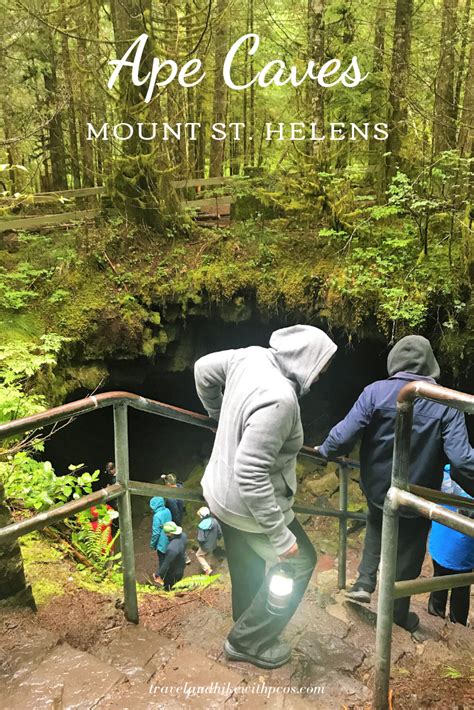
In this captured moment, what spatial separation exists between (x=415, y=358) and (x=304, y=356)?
1084mm

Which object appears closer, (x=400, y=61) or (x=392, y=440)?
(x=392, y=440)

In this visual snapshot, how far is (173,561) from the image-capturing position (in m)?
6.16

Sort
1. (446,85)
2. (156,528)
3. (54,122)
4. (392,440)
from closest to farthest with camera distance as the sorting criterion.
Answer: (392,440) → (156,528) → (446,85) → (54,122)

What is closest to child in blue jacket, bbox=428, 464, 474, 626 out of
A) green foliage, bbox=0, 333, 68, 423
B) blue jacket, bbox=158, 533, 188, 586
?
blue jacket, bbox=158, 533, 188, 586

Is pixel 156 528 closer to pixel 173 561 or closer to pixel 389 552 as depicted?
pixel 173 561

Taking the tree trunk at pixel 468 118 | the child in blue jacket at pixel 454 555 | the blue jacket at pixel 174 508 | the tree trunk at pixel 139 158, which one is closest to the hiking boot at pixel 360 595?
the child in blue jacket at pixel 454 555

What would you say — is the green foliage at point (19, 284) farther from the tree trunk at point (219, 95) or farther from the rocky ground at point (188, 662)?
the tree trunk at point (219, 95)

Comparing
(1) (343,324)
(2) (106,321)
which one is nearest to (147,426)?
(2) (106,321)

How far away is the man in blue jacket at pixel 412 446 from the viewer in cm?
303

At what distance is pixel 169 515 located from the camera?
6.19 meters

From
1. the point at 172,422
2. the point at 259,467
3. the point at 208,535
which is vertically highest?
the point at 259,467

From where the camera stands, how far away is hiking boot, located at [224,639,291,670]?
2641 mm

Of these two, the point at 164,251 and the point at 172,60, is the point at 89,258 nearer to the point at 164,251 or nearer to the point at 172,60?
the point at 164,251

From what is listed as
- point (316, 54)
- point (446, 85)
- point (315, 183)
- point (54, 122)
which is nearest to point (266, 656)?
point (315, 183)
